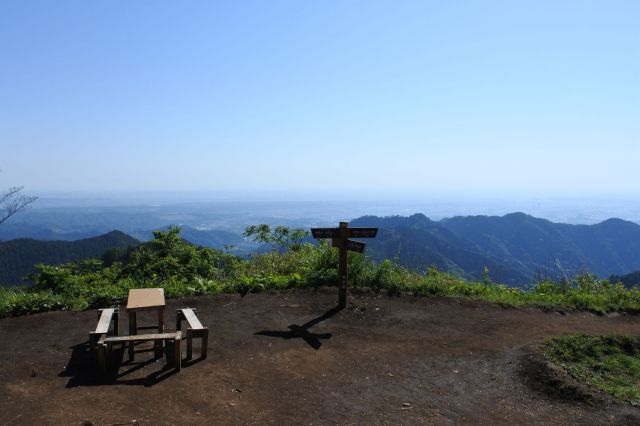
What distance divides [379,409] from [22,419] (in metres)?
3.72

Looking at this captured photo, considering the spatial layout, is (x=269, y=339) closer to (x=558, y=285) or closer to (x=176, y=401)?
(x=176, y=401)

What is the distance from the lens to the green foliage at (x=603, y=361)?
5.48m

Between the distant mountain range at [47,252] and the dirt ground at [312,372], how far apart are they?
41934 millimetres

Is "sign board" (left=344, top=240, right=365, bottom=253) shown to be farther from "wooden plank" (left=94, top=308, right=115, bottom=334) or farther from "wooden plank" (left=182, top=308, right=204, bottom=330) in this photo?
"wooden plank" (left=94, top=308, right=115, bottom=334)

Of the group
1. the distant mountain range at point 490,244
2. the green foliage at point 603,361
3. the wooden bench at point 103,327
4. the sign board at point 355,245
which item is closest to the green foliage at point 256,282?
the sign board at point 355,245

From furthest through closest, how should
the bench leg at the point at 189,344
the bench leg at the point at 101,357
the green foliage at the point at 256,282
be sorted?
the green foliage at the point at 256,282
the bench leg at the point at 189,344
the bench leg at the point at 101,357

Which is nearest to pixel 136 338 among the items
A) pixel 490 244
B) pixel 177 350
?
pixel 177 350

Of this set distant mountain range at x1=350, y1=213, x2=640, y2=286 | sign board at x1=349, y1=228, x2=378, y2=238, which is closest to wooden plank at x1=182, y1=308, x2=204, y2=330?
sign board at x1=349, y1=228, x2=378, y2=238

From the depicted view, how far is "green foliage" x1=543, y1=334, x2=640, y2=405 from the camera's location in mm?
5484

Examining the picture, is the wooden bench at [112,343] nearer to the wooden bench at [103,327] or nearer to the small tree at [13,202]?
the wooden bench at [103,327]

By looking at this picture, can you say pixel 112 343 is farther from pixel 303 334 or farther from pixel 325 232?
pixel 325 232

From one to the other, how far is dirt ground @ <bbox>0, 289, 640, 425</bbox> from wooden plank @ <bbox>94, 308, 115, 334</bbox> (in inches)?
19.2

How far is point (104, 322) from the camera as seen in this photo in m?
6.13

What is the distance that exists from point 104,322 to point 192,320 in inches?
47.0
